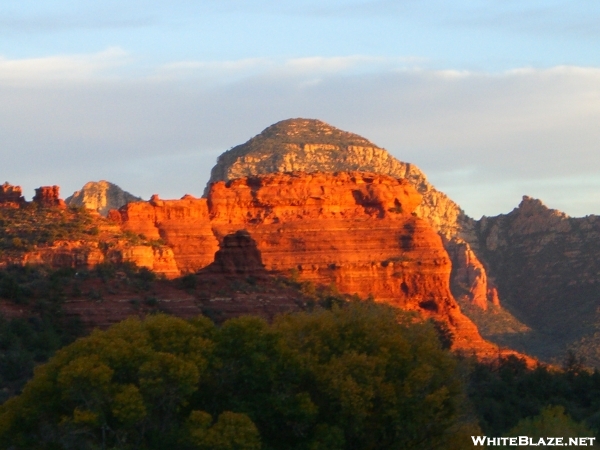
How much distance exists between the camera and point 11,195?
76688 mm

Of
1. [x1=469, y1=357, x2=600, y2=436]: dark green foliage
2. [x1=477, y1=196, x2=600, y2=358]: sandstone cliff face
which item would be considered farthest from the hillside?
[x1=469, y1=357, x2=600, y2=436]: dark green foliage

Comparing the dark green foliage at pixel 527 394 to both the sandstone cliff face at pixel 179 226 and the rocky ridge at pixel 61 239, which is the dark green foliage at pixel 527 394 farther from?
the sandstone cliff face at pixel 179 226

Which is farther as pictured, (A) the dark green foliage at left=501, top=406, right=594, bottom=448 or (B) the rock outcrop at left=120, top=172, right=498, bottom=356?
(B) the rock outcrop at left=120, top=172, right=498, bottom=356

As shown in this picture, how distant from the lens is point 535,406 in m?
52.5

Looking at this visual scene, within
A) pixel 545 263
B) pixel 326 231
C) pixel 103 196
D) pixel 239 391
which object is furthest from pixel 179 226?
pixel 239 391

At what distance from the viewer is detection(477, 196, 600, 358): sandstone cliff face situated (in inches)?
4171

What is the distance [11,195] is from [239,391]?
157 ft

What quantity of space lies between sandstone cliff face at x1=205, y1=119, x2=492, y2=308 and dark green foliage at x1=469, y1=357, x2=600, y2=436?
161 feet

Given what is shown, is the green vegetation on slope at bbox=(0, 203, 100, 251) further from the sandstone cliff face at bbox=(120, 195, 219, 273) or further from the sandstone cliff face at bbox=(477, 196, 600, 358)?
the sandstone cliff face at bbox=(477, 196, 600, 358)

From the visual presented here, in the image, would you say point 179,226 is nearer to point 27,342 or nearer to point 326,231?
point 326,231

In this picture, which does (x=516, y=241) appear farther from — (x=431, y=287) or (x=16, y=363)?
(x=16, y=363)

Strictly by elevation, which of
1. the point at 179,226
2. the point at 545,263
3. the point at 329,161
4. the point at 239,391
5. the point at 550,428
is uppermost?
the point at 329,161

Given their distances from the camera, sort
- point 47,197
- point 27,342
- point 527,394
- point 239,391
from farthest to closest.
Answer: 1. point 47,197
2. point 527,394
3. point 27,342
4. point 239,391

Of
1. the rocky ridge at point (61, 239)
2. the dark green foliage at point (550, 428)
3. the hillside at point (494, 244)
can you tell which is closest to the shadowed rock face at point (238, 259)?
the rocky ridge at point (61, 239)
